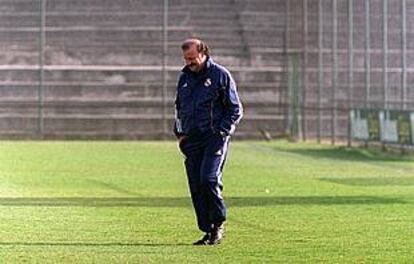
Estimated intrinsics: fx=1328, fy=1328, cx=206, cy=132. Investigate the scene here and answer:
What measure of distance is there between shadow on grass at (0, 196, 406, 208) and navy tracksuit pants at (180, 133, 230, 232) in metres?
4.06

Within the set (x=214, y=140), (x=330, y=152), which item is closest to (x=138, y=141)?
(x=330, y=152)

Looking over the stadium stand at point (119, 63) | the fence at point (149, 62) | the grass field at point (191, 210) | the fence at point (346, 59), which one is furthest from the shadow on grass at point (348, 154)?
the stadium stand at point (119, 63)

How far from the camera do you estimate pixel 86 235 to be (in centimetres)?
1113

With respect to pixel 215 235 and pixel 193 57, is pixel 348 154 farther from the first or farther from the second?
pixel 193 57

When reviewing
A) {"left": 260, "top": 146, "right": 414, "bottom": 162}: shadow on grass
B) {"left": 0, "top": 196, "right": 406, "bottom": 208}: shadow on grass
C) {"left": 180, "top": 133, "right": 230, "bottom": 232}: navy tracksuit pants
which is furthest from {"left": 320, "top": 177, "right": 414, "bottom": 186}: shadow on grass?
{"left": 180, "top": 133, "right": 230, "bottom": 232}: navy tracksuit pants

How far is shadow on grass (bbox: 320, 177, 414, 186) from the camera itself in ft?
60.8

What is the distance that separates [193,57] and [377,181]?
9.42 m

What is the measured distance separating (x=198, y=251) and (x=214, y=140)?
38.4 inches

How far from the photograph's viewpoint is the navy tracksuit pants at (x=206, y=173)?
10414 millimetres

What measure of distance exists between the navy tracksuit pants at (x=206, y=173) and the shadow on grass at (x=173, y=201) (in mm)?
4059

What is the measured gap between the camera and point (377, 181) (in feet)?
63.1

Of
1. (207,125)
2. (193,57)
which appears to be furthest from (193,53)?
(207,125)

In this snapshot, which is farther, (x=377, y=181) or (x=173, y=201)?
(x=377, y=181)

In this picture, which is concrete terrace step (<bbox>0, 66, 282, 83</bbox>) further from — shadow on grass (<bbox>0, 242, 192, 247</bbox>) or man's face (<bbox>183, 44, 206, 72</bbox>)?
man's face (<bbox>183, 44, 206, 72</bbox>)
